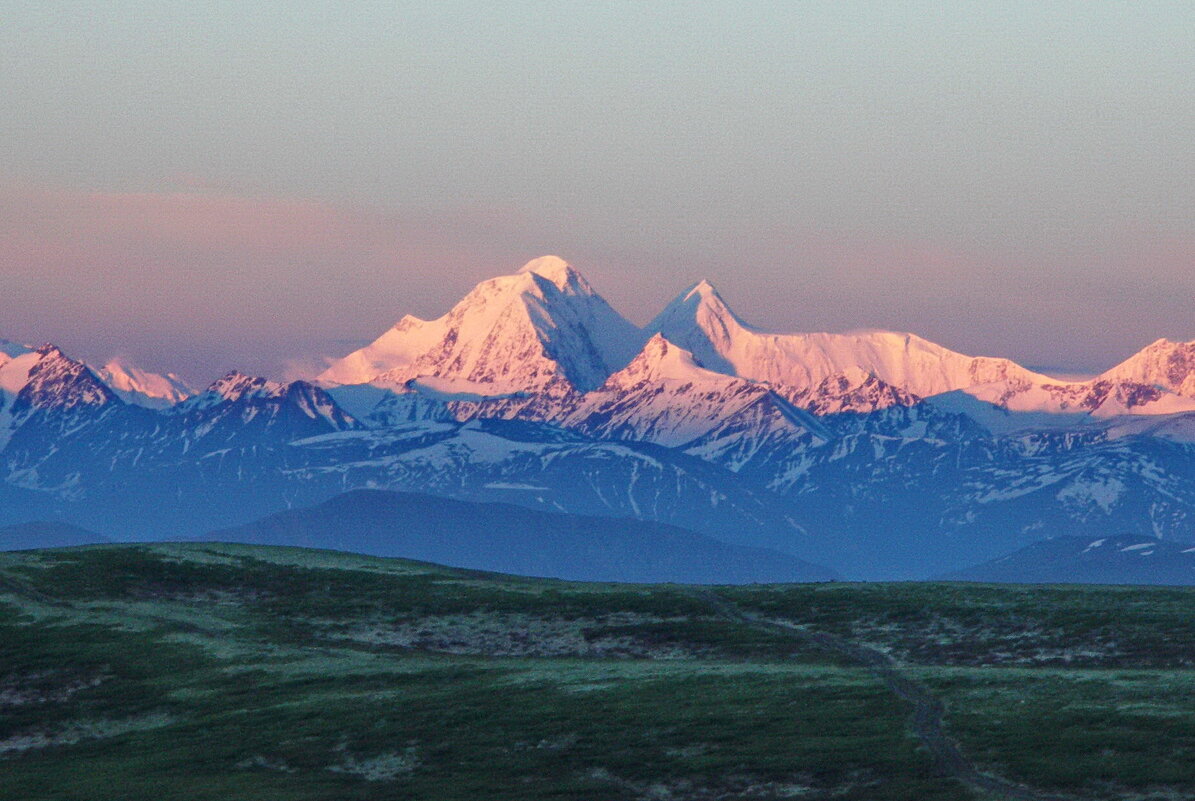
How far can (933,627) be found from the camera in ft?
442

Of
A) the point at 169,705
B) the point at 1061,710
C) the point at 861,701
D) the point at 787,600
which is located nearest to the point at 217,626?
the point at 169,705

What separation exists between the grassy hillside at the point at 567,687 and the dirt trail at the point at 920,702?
24cm

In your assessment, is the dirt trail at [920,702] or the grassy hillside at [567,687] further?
the grassy hillside at [567,687]

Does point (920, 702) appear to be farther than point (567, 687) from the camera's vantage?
No

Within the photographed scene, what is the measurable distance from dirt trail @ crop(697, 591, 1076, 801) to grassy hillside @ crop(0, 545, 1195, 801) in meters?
0.24

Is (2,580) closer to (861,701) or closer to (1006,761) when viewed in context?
(861,701)

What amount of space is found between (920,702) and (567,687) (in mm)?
20408

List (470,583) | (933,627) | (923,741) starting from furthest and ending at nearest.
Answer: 1. (470,583)
2. (933,627)
3. (923,741)

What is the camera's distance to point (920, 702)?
10156 centimetres

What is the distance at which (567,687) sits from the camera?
11025cm

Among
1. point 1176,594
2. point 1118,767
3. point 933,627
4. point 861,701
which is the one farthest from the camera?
point 1176,594

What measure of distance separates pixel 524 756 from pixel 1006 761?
23.3 m

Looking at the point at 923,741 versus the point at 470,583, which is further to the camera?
the point at 470,583

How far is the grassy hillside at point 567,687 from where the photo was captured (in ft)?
295
